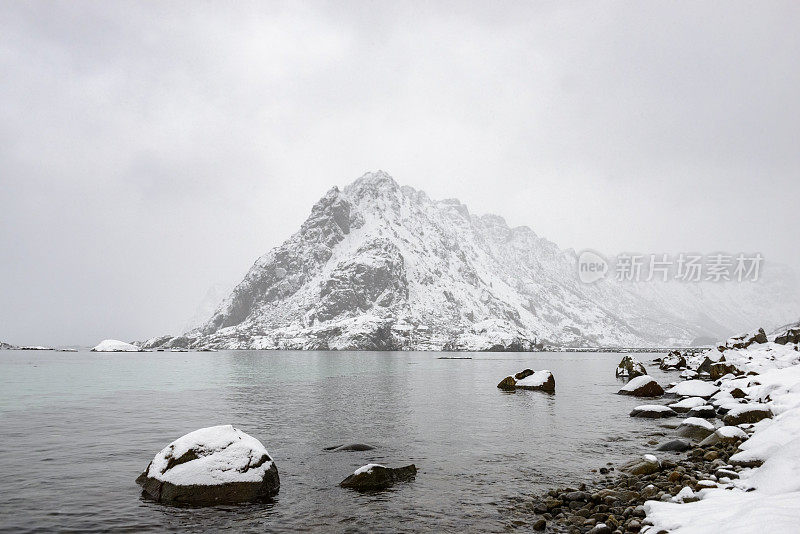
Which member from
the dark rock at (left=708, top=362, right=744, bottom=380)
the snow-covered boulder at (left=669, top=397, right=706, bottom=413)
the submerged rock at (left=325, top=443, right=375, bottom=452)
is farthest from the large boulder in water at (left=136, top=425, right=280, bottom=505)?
the dark rock at (left=708, top=362, right=744, bottom=380)

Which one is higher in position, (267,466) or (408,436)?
(267,466)

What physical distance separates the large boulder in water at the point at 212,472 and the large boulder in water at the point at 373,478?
8.66 feet

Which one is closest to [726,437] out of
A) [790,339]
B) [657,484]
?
[657,484]

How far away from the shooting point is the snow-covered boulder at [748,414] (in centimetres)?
2453

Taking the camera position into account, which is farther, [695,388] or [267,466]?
[695,388]

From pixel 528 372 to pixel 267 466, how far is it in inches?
2015

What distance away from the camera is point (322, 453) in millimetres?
22547

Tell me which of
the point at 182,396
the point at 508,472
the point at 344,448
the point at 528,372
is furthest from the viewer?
the point at 528,372

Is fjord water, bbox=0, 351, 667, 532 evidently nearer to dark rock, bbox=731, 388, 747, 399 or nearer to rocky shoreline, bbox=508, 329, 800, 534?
rocky shoreline, bbox=508, 329, 800, 534

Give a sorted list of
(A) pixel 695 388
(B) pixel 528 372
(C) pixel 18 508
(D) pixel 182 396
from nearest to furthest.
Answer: (C) pixel 18 508
(A) pixel 695 388
(D) pixel 182 396
(B) pixel 528 372

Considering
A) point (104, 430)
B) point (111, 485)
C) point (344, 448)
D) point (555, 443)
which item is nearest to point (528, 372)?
point (555, 443)

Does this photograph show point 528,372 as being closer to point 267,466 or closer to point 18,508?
point 267,466

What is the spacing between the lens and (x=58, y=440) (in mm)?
25062

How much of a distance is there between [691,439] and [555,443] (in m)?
6.69
